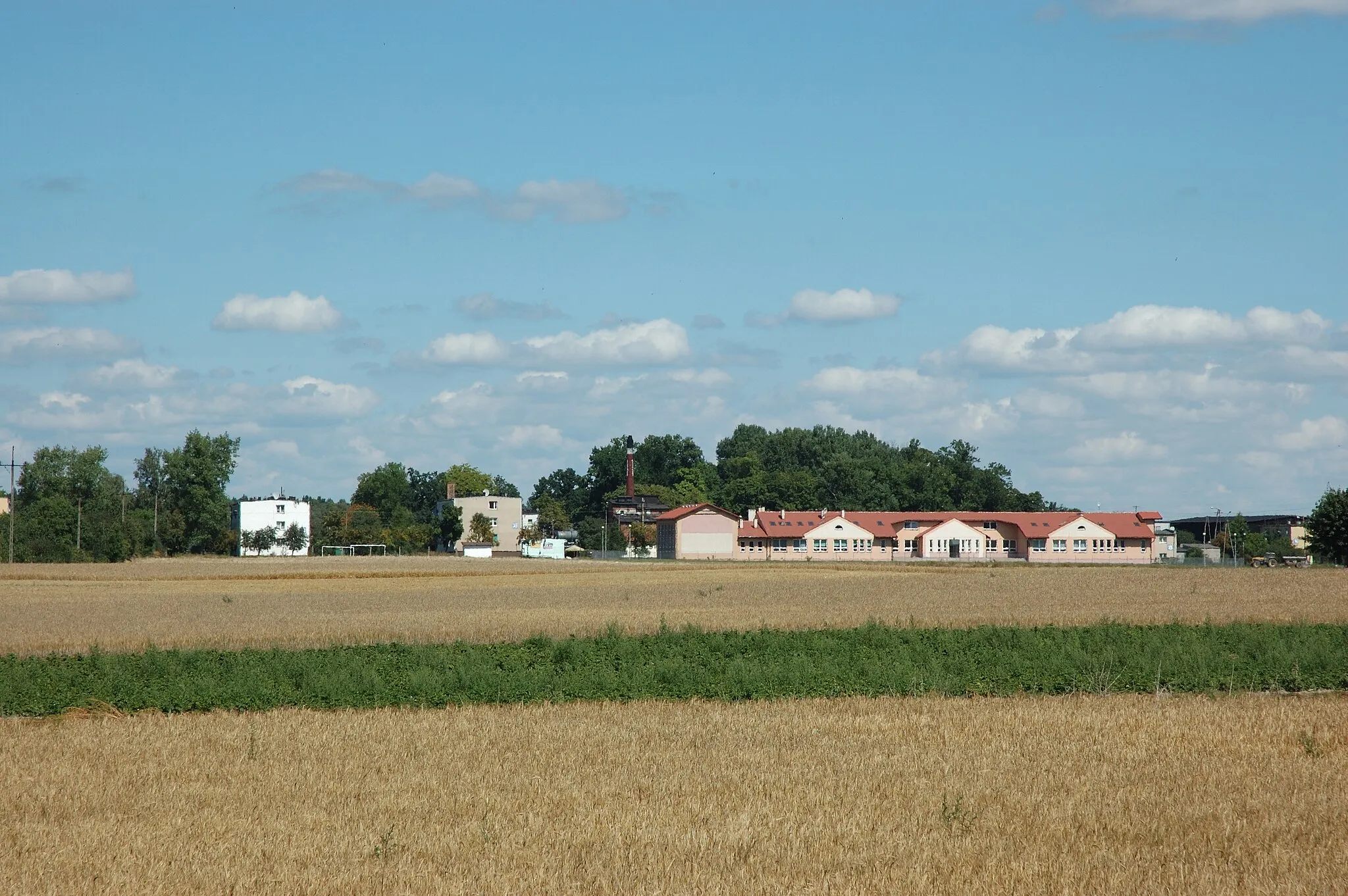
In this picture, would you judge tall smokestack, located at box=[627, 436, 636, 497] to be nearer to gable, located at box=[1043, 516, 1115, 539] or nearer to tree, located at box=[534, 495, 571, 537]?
tree, located at box=[534, 495, 571, 537]

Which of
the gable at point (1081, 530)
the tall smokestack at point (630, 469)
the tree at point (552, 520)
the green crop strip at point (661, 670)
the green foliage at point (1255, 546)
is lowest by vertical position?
the green crop strip at point (661, 670)

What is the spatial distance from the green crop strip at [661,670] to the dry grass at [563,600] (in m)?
6.74

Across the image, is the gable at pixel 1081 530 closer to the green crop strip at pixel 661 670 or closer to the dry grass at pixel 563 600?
the dry grass at pixel 563 600

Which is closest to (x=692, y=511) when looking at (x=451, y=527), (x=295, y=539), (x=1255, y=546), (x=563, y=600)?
(x=451, y=527)

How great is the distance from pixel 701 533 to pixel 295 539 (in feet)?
191

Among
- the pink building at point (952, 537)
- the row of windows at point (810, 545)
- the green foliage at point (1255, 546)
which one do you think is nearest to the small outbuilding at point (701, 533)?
the pink building at point (952, 537)

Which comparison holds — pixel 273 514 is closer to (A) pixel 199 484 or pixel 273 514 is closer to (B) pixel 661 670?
(A) pixel 199 484

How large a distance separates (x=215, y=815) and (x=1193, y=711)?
51.1ft

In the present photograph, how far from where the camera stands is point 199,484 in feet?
459

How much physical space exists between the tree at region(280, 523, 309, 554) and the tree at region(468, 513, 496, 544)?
2161 cm

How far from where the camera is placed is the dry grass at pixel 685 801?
11.9 metres

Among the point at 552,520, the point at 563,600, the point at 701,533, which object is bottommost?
the point at 563,600

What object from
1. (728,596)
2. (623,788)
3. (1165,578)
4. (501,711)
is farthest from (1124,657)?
(1165,578)

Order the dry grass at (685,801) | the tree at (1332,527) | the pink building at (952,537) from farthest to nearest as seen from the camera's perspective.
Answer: the pink building at (952,537), the tree at (1332,527), the dry grass at (685,801)
